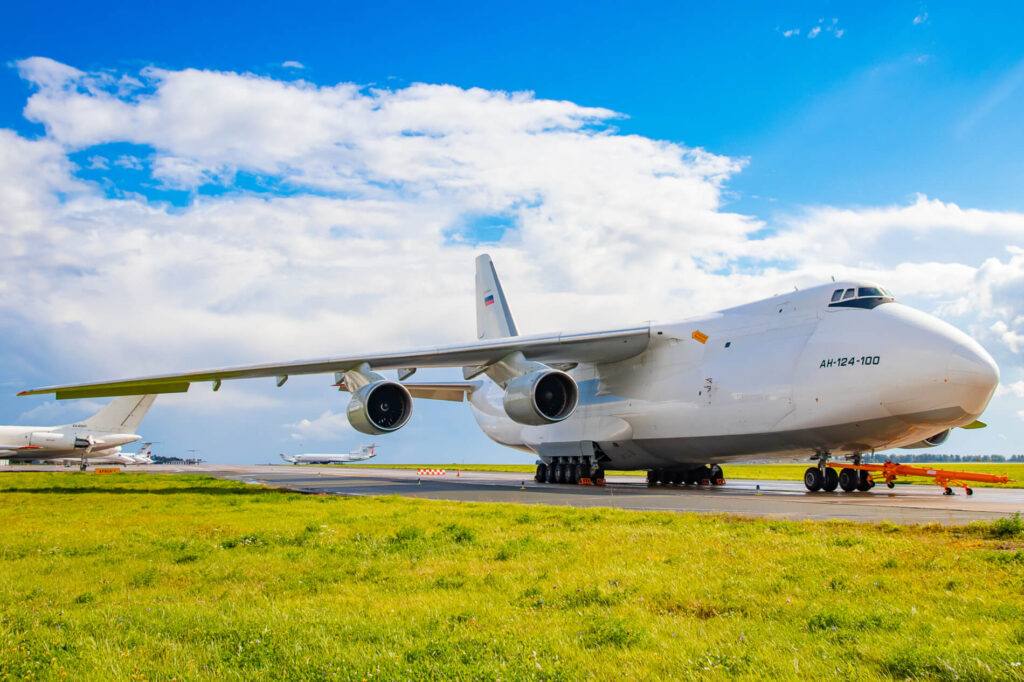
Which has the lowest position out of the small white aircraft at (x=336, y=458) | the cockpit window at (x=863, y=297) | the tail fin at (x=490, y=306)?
the small white aircraft at (x=336, y=458)

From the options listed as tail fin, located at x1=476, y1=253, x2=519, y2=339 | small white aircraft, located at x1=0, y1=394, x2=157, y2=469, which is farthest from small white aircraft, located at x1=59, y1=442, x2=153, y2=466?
tail fin, located at x1=476, y1=253, x2=519, y2=339

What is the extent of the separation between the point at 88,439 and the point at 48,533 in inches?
1389

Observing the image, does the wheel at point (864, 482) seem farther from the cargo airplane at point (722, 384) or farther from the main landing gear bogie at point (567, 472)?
the main landing gear bogie at point (567, 472)

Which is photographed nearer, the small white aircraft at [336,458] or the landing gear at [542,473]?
the landing gear at [542,473]

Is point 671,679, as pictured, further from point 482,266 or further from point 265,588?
point 482,266

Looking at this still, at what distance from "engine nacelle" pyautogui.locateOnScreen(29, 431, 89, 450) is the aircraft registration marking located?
3965 cm

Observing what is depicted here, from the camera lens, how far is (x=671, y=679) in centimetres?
352

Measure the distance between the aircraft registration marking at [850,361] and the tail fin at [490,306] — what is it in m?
13.6

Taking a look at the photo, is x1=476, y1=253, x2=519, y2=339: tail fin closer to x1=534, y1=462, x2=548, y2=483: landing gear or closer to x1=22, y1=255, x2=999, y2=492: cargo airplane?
x1=22, y1=255, x2=999, y2=492: cargo airplane

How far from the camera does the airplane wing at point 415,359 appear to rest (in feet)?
63.5

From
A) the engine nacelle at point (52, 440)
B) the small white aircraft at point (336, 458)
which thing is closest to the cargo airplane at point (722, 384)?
the engine nacelle at point (52, 440)

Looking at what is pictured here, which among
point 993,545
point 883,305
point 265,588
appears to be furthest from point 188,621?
point 883,305

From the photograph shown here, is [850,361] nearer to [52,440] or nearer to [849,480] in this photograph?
[849,480]

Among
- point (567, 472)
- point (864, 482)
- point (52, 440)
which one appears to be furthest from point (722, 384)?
point (52, 440)
